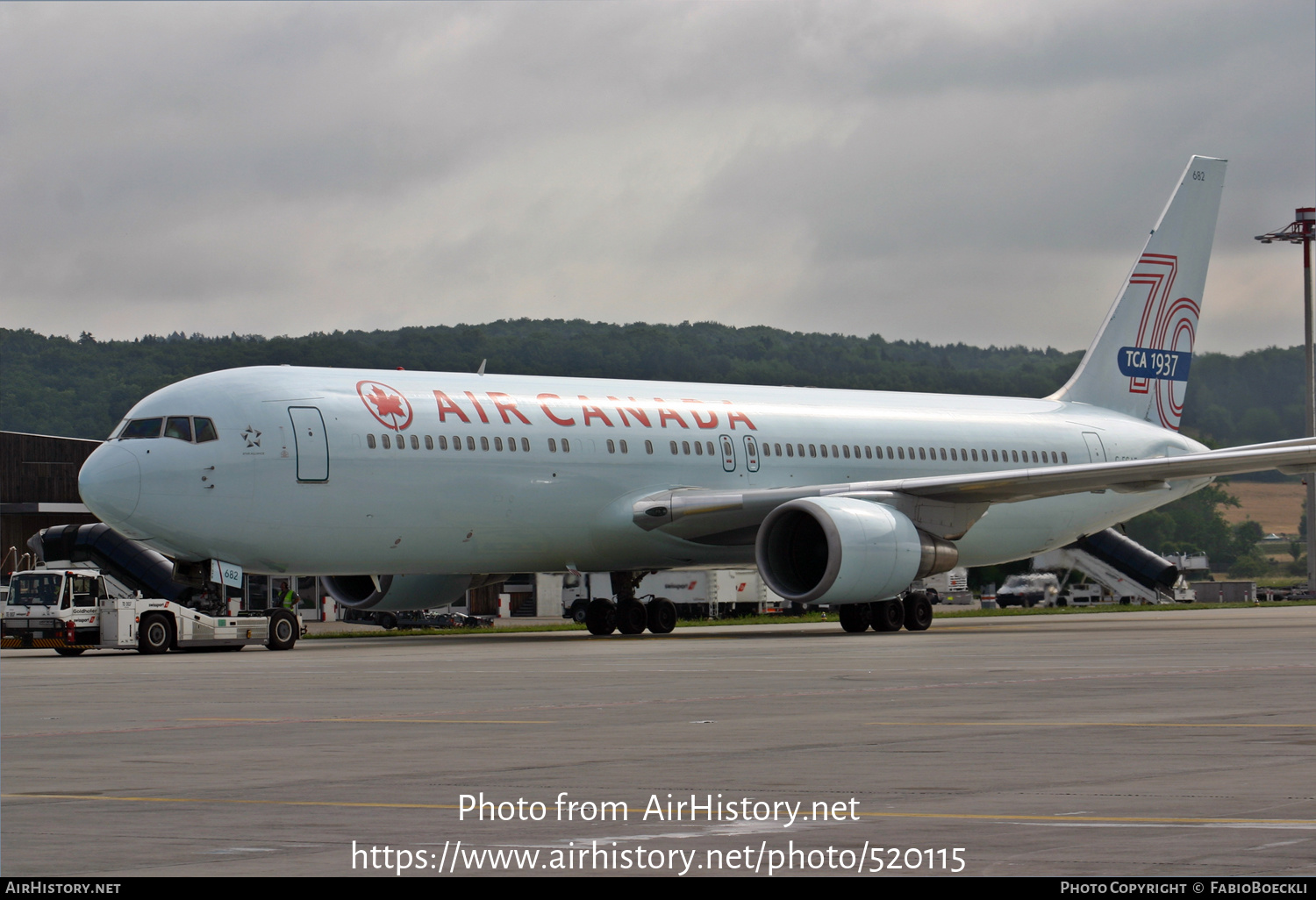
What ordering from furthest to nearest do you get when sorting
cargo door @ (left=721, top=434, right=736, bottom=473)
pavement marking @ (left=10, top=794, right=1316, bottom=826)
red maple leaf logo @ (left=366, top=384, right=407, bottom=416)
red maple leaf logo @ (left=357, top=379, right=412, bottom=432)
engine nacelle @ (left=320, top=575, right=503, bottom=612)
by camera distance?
engine nacelle @ (left=320, top=575, right=503, bottom=612)
cargo door @ (left=721, top=434, right=736, bottom=473)
red maple leaf logo @ (left=366, top=384, right=407, bottom=416)
red maple leaf logo @ (left=357, top=379, right=412, bottom=432)
pavement marking @ (left=10, top=794, right=1316, bottom=826)

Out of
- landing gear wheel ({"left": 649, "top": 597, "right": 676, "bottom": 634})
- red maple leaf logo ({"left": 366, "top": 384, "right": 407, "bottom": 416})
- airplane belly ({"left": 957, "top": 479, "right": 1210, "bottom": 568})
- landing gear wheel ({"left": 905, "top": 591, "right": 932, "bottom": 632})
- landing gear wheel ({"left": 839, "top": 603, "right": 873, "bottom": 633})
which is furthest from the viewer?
airplane belly ({"left": 957, "top": 479, "right": 1210, "bottom": 568})

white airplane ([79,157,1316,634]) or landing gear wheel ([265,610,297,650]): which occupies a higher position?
white airplane ([79,157,1316,634])

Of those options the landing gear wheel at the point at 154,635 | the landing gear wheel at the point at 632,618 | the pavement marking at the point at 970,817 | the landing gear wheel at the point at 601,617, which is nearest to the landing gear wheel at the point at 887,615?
the landing gear wheel at the point at 632,618

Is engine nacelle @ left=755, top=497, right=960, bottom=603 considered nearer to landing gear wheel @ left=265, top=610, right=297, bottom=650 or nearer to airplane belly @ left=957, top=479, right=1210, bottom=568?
airplane belly @ left=957, top=479, right=1210, bottom=568

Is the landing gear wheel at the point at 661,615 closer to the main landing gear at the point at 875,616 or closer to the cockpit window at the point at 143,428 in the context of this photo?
the main landing gear at the point at 875,616

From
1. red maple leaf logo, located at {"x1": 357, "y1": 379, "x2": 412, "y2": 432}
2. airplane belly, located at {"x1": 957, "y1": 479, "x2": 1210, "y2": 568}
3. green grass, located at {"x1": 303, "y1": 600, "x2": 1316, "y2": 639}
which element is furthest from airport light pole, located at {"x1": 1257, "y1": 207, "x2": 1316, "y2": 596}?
red maple leaf logo, located at {"x1": 357, "y1": 379, "x2": 412, "y2": 432}

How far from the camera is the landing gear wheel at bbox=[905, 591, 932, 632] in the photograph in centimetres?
2989

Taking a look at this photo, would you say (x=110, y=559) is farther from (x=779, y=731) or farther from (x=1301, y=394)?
(x=1301, y=394)

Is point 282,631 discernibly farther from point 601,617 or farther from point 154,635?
point 601,617

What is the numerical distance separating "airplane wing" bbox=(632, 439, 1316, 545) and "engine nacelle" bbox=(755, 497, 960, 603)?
0.53 metres

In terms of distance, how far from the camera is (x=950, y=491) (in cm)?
2877

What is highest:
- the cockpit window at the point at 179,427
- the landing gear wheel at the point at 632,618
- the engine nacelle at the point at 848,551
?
the cockpit window at the point at 179,427

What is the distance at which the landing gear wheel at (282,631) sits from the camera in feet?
84.1

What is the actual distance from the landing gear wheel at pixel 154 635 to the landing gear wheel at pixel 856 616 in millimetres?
11472
